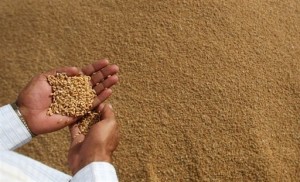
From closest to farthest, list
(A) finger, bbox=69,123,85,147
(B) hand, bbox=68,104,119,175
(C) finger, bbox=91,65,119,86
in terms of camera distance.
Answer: (B) hand, bbox=68,104,119,175, (A) finger, bbox=69,123,85,147, (C) finger, bbox=91,65,119,86

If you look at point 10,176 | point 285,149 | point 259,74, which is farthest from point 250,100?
point 10,176

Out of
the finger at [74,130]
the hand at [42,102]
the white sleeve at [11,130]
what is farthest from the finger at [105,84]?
the white sleeve at [11,130]

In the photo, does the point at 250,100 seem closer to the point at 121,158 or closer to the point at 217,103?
the point at 217,103

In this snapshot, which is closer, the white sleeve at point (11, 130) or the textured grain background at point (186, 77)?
the white sleeve at point (11, 130)

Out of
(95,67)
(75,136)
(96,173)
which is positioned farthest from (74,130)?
(96,173)

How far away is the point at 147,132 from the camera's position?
178 centimetres

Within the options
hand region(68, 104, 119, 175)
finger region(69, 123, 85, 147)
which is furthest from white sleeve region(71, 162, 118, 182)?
finger region(69, 123, 85, 147)

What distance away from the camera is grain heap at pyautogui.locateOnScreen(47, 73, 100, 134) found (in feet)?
5.16

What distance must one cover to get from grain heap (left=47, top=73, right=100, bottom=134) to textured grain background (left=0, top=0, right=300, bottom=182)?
25cm

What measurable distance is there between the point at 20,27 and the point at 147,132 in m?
0.91

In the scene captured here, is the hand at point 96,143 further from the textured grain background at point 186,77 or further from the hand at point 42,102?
the textured grain background at point 186,77

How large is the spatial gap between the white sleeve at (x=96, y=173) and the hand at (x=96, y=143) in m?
0.08

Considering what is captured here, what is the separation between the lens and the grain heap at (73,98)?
5.16 feet

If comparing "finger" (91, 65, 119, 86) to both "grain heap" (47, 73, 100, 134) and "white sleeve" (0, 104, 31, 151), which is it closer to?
"grain heap" (47, 73, 100, 134)
